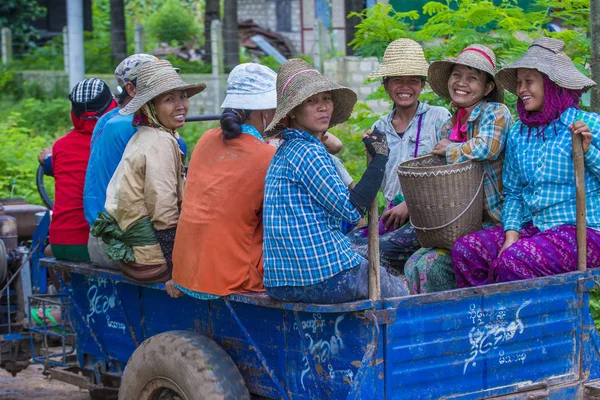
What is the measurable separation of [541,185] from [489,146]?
12.8 inches

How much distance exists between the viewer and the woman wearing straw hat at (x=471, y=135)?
4277 millimetres

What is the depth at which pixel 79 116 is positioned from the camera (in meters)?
5.36

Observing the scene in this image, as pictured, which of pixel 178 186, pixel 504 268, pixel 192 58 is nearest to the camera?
pixel 504 268

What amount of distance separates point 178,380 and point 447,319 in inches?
48.5

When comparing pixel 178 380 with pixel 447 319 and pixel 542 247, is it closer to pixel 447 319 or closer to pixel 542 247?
pixel 447 319

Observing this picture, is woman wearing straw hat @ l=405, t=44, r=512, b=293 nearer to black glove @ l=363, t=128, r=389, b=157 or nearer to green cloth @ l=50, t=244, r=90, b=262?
black glove @ l=363, t=128, r=389, b=157

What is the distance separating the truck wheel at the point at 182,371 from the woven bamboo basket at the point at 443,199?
114 cm

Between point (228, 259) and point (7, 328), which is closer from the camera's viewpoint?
point (228, 259)

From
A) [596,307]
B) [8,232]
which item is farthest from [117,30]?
[596,307]

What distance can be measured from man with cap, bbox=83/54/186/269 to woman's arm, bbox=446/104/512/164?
160 centimetres

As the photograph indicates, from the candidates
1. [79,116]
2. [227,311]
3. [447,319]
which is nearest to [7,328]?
[79,116]

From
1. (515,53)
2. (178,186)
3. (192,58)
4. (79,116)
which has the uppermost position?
(192,58)


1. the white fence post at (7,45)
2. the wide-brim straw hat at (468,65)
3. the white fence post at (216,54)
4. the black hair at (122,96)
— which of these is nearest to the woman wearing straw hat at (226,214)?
the wide-brim straw hat at (468,65)

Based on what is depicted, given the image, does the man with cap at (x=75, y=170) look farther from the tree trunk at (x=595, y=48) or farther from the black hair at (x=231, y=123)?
the tree trunk at (x=595, y=48)
